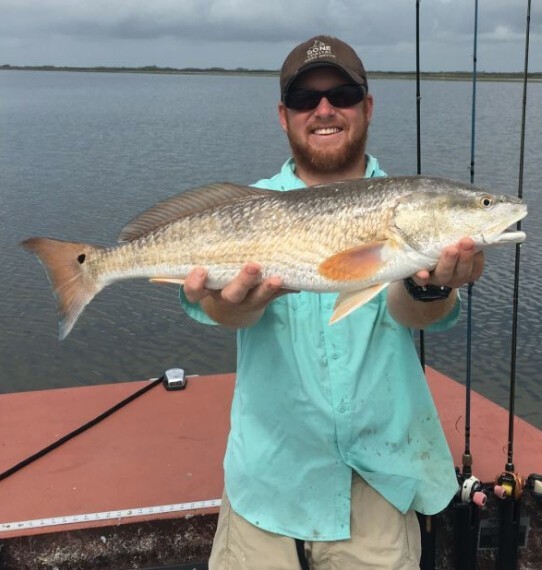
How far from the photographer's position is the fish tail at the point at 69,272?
10.3 ft

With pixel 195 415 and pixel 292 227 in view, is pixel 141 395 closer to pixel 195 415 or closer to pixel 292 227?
pixel 195 415

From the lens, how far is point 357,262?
8.87 ft

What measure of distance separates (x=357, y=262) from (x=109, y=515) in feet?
6.72

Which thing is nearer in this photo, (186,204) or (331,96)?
(186,204)

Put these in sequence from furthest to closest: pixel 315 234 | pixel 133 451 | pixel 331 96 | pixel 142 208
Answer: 1. pixel 142 208
2. pixel 133 451
3. pixel 331 96
4. pixel 315 234

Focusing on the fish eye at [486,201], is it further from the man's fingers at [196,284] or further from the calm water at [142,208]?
the calm water at [142,208]

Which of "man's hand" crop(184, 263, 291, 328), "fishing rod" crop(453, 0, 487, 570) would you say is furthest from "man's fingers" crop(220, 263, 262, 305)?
"fishing rod" crop(453, 0, 487, 570)

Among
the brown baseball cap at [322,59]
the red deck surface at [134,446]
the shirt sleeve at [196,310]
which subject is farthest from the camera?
the red deck surface at [134,446]

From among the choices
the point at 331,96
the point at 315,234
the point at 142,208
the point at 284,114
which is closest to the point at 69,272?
the point at 315,234

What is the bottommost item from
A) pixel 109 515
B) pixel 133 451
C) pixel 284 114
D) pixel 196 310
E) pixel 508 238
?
pixel 109 515

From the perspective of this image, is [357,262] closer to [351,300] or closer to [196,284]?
[351,300]

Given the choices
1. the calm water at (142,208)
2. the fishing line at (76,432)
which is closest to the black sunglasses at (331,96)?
the fishing line at (76,432)

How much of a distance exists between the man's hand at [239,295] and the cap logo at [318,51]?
1230 millimetres

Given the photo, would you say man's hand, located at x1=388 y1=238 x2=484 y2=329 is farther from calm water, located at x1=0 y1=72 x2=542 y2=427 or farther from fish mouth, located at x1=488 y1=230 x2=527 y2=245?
calm water, located at x1=0 y1=72 x2=542 y2=427
